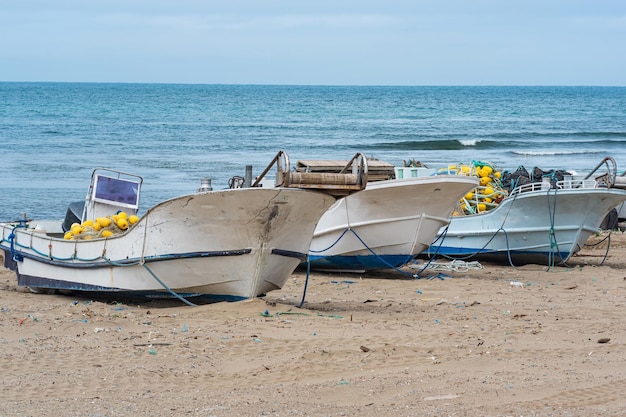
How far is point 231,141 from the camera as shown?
134 ft

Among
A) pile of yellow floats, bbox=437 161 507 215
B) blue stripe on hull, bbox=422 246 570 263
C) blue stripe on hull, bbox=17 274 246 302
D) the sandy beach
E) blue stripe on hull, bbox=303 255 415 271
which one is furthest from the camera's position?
pile of yellow floats, bbox=437 161 507 215

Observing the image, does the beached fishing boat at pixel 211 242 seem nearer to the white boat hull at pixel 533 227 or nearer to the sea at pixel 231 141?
the white boat hull at pixel 533 227

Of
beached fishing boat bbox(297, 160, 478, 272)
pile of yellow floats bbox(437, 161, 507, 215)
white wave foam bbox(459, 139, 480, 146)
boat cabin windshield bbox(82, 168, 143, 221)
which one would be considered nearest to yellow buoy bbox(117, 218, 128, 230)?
boat cabin windshield bbox(82, 168, 143, 221)

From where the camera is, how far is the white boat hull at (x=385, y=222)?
37.3ft

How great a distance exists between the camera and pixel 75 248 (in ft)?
31.8

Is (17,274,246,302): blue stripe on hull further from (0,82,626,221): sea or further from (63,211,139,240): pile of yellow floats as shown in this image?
(0,82,626,221): sea

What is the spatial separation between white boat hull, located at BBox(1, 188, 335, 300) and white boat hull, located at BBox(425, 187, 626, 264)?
15.8 feet

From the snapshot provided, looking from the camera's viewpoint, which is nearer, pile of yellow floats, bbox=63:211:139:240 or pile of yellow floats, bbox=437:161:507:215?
pile of yellow floats, bbox=63:211:139:240

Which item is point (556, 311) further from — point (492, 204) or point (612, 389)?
point (492, 204)

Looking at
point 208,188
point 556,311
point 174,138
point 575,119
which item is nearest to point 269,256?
point 208,188

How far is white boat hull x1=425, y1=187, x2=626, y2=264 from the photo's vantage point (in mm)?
12797

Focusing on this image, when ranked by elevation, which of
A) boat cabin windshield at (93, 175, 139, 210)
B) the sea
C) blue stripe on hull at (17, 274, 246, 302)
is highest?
boat cabin windshield at (93, 175, 139, 210)

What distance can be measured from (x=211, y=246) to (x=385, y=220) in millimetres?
3747

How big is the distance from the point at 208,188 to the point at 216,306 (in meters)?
1.65
